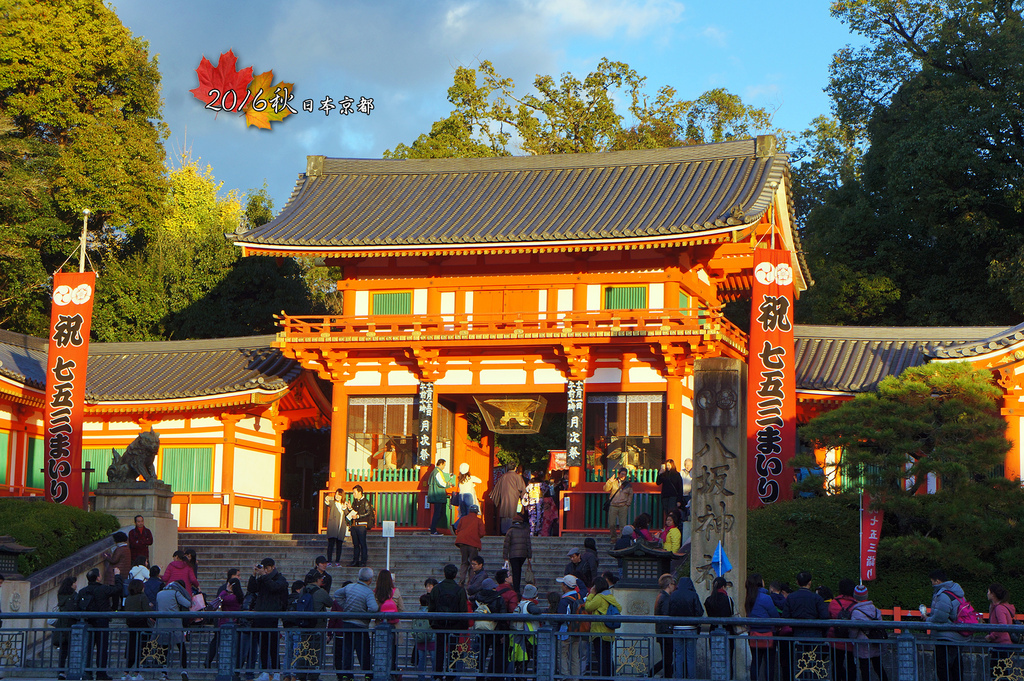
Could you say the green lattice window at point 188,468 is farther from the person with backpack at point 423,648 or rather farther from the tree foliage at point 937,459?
the person with backpack at point 423,648

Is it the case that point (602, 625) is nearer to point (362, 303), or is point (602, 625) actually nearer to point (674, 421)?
point (674, 421)

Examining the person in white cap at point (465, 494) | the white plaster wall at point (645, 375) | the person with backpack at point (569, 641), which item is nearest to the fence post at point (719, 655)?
the person with backpack at point (569, 641)

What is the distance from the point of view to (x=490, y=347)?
93.2 feet

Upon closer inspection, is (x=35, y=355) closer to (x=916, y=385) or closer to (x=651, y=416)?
(x=651, y=416)

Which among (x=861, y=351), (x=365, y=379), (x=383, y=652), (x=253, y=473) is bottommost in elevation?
(x=383, y=652)

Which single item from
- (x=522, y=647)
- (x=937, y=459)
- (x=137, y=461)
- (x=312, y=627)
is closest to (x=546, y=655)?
(x=522, y=647)

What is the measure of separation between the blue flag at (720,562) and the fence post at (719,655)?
326 centimetres

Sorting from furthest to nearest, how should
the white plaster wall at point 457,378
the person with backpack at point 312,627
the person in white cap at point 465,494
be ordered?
1. the white plaster wall at point 457,378
2. the person in white cap at point 465,494
3. the person with backpack at point 312,627

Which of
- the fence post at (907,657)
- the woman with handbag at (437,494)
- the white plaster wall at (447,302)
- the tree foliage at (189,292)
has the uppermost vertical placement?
the tree foliage at (189,292)

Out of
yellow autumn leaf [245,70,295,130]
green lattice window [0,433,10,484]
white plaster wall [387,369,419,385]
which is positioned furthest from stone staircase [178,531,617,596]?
yellow autumn leaf [245,70,295,130]

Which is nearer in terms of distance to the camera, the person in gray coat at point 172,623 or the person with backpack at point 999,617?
the person with backpack at point 999,617

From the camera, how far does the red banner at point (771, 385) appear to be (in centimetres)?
2311

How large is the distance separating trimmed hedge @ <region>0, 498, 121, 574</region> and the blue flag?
1070 cm

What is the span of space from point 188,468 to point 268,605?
17.1 metres
